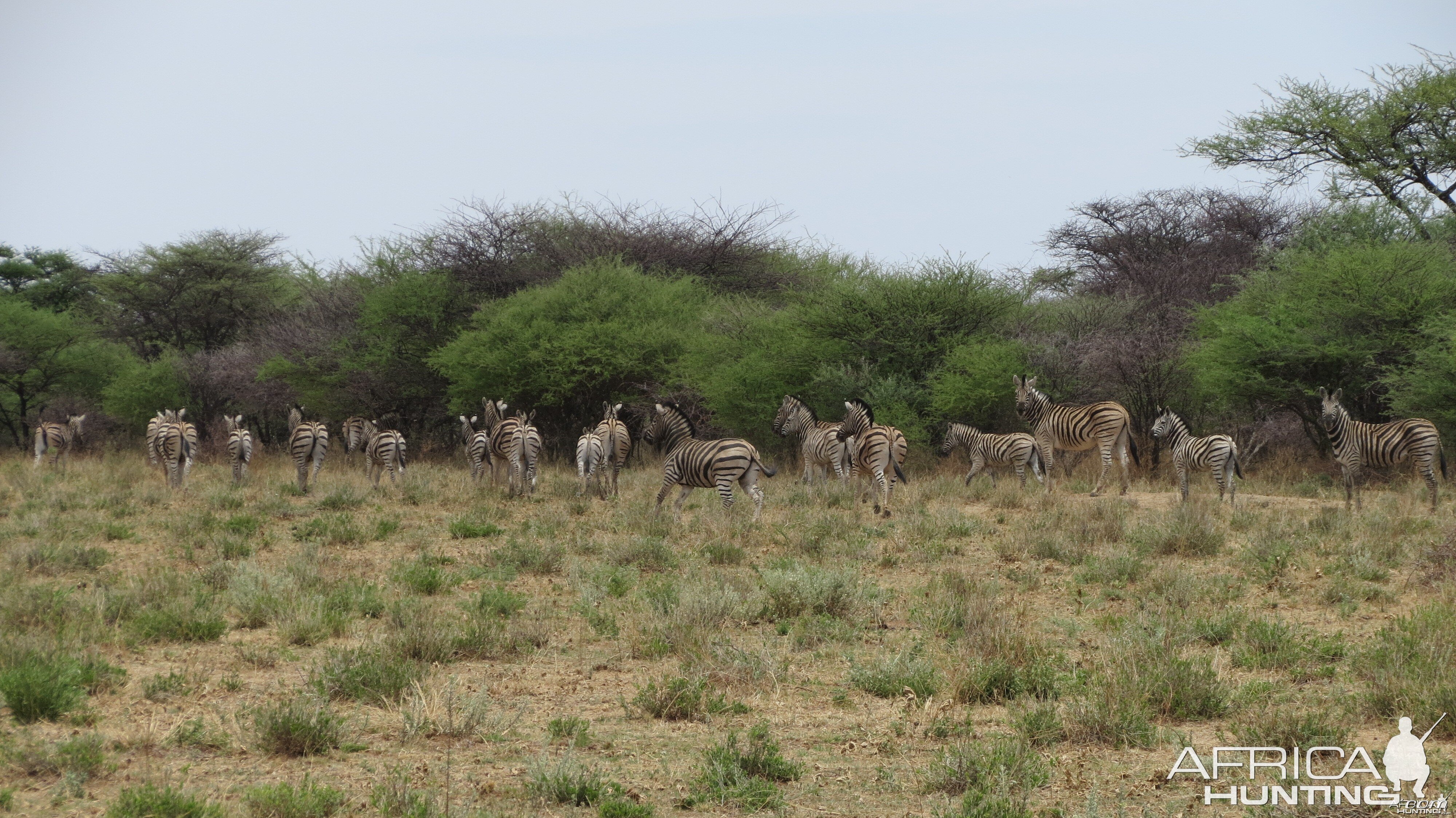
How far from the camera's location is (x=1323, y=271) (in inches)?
803

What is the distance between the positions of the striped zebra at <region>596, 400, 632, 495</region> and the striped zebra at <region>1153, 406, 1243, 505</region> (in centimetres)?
860

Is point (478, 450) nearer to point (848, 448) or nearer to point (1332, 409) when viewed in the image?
point (848, 448)

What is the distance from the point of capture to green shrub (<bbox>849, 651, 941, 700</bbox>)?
6594mm

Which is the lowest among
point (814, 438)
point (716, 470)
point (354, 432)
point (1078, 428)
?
point (716, 470)

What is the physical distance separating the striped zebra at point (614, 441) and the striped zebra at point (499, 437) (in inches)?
60.7

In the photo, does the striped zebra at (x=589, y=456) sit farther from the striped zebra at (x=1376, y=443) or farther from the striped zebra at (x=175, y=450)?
the striped zebra at (x=1376, y=443)

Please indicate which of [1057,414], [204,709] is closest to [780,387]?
[1057,414]

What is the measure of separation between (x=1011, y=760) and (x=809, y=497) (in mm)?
11653

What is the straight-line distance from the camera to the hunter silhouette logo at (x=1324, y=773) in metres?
4.78

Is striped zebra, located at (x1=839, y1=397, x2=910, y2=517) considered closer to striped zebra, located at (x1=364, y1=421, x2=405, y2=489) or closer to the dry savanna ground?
the dry savanna ground

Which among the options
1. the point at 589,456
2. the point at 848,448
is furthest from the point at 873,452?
the point at 589,456

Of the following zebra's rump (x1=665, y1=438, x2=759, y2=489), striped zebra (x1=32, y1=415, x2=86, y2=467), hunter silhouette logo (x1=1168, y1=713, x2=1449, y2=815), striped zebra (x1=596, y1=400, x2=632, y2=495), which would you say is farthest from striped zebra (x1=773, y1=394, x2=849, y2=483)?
striped zebra (x1=32, y1=415, x2=86, y2=467)

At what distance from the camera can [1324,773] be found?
5180 millimetres

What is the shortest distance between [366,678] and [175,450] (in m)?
15.1
